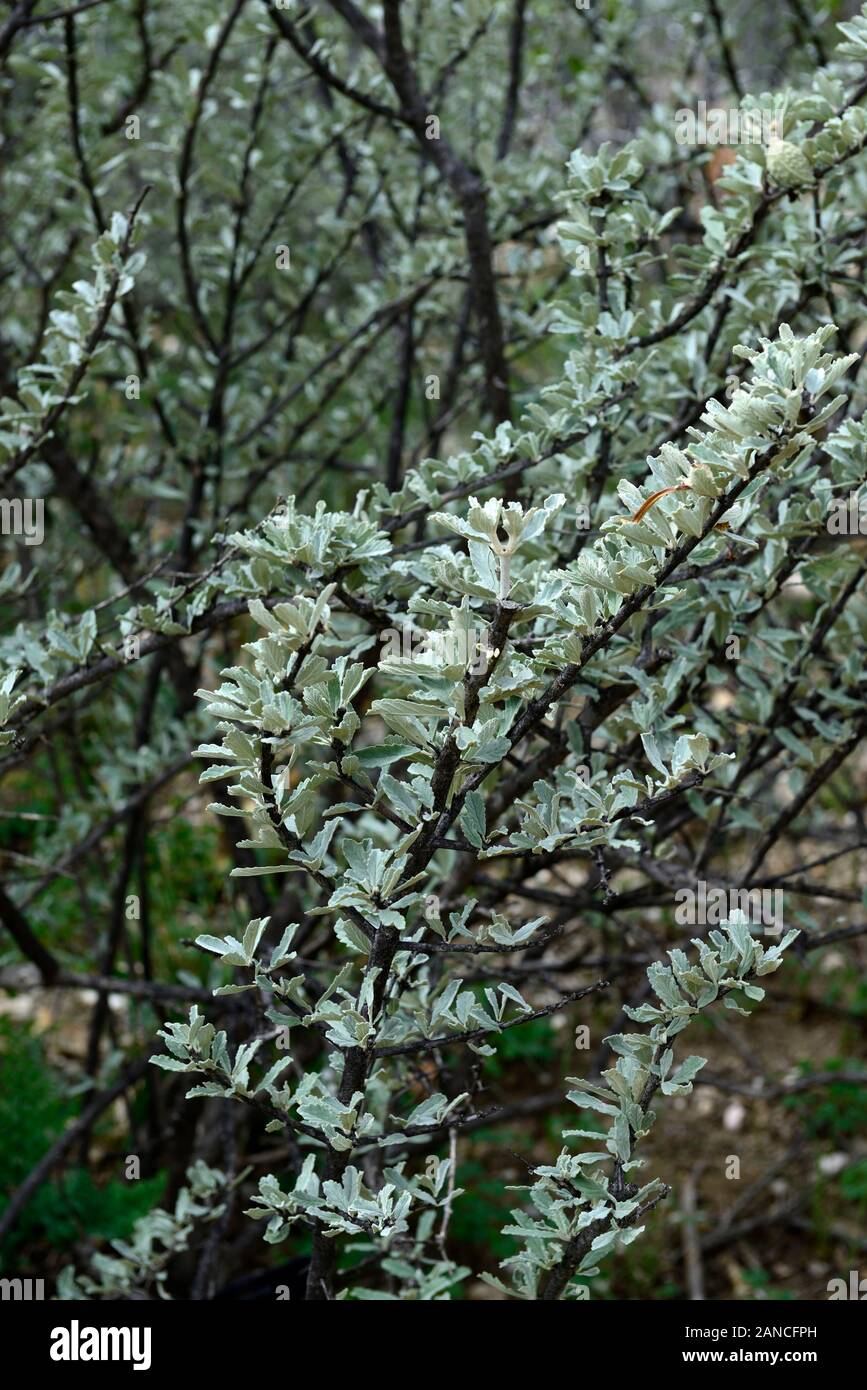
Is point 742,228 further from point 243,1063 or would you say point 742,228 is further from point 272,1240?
point 272,1240

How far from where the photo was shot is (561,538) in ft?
5.19

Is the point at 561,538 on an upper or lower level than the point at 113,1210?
upper

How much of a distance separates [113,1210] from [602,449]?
1636 millimetres

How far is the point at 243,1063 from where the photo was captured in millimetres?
1181

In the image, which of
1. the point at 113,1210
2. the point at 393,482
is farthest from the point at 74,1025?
the point at 393,482

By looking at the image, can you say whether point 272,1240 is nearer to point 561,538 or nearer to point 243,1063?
point 243,1063

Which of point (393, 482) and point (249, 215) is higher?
point (249, 215)

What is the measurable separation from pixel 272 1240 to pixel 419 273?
5.32ft

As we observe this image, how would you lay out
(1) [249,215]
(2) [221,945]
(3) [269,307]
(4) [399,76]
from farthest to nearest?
(3) [269,307]
(1) [249,215]
(4) [399,76]
(2) [221,945]

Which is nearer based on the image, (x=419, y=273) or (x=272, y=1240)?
(x=272, y=1240)
